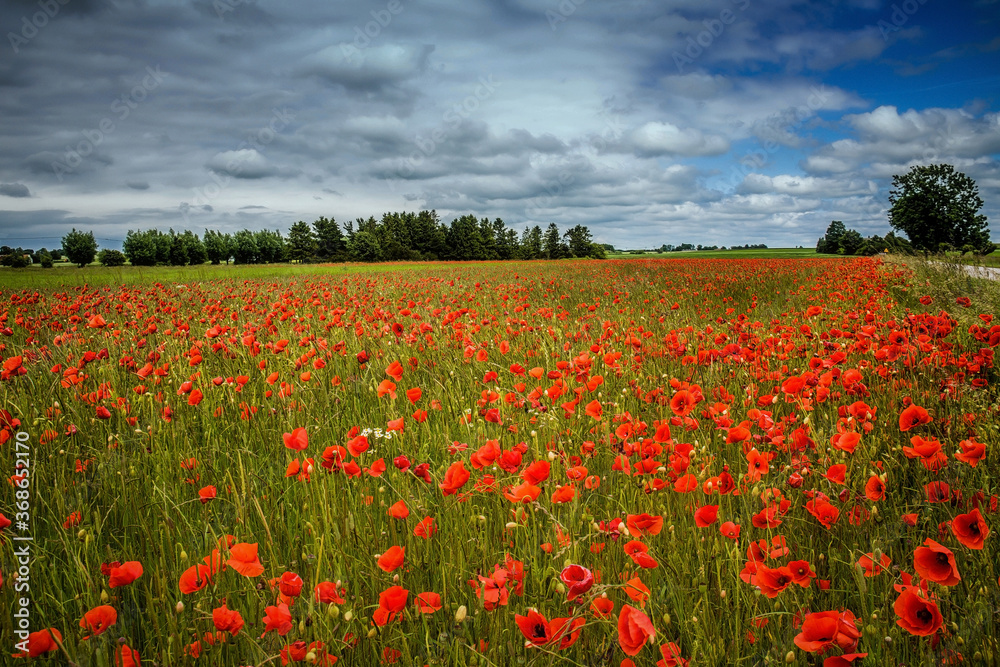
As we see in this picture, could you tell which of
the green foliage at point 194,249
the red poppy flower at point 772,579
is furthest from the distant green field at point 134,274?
the green foliage at point 194,249

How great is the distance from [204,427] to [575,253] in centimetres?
8819

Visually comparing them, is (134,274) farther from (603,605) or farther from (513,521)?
(603,605)

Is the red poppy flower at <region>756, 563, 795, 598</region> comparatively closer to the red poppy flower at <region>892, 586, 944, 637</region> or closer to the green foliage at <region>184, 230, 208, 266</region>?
the red poppy flower at <region>892, 586, 944, 637</region>

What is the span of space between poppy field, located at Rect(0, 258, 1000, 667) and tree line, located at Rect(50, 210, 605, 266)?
70.8 metres

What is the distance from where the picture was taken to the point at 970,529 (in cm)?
125

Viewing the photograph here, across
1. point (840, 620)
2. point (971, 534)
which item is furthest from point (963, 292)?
point (840, 620)

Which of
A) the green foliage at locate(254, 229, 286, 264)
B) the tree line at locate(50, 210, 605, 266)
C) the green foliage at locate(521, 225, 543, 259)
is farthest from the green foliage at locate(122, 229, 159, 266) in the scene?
the green foliage at locate(521, 225, 543, 259)

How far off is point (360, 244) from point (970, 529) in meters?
77.8

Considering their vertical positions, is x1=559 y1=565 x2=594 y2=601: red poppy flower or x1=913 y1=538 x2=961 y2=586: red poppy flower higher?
x1=559 y1=565 x2=594 y2=601: red poppy flower

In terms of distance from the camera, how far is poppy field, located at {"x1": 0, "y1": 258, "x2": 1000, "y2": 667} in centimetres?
126

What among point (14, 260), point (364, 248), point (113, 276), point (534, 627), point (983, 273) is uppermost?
point (364, 248)

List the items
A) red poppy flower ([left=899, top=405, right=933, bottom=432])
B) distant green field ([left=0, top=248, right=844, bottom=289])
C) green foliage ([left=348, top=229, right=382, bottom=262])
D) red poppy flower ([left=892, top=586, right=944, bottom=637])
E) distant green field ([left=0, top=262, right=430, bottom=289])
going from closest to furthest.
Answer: red poppy flower ([left=892, top=586, right=944, bottom=637]) < red poppy flower ([left=899, top=405, right=933, bottom=432]) < distant green field ([left=0, top=262, right=430, bottom=289]) < distant green field ([left=0, top=248, right=844, bottom=289]) < green foliage ([left=348, top=229, right=382, bottom=262])

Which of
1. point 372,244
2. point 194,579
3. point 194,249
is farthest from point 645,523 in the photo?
point 194,249

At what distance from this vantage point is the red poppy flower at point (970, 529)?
119 cm
